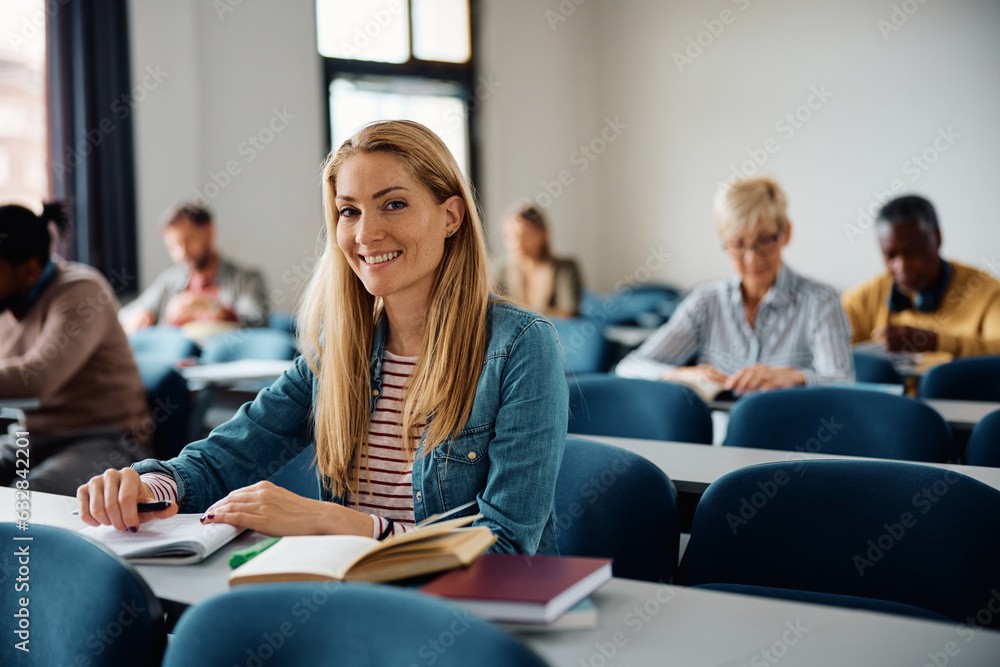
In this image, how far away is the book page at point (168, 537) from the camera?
1.23 m

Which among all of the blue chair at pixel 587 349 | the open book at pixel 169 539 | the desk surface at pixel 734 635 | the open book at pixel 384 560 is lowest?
the blue chair at pixel 587 349

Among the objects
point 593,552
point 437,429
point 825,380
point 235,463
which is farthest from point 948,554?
point 825,380

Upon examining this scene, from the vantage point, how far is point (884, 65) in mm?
6449

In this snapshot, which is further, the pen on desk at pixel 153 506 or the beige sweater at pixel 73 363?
the beige sweater at pixel 73 363

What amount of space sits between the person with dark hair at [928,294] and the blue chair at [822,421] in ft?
4.56

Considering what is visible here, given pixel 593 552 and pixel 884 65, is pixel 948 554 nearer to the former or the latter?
pixel 593 552

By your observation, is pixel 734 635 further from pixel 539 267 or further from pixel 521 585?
pixel 539 267

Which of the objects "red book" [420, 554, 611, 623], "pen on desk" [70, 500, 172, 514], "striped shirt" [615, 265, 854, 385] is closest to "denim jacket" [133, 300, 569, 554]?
"pen on desk" [70, 500, 172, 514]

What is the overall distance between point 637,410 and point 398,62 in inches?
218

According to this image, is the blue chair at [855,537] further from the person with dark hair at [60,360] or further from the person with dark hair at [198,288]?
the person with dark hair at [198,288]

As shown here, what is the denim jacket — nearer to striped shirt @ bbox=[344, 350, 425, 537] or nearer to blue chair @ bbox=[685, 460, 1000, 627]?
striped shirt @ bbox=[344, 350, 425, 537]
